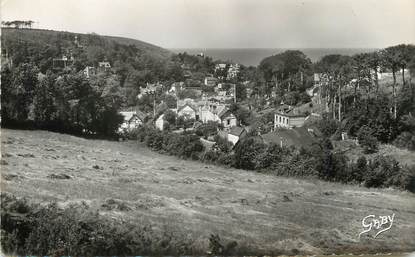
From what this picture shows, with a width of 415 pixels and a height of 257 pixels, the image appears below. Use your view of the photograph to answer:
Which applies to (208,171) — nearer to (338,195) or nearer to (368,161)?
(338,195)

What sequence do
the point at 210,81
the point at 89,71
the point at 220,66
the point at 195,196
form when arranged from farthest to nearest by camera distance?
the point at 210,81 < the point at 220,66 < the point at 89,71 < the point at 195,196

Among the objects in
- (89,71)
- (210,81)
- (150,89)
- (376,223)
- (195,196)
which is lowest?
(376,223)

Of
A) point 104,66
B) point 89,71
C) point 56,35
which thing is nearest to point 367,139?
point 104,66

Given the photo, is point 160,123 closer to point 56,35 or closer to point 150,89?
point 150,89

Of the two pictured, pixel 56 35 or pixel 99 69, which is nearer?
pixel 56 35

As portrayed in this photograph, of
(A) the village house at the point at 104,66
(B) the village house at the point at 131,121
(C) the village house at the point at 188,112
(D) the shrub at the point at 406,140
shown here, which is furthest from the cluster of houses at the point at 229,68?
(D) the shrub at the point at 406,140

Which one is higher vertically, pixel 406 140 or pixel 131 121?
pixel 131 121

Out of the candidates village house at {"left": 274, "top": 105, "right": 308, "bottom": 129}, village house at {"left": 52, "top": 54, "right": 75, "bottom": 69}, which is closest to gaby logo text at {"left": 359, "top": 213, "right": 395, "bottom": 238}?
village house at {"left": 274, "top": 105, "right": 308, "bottom": 129}

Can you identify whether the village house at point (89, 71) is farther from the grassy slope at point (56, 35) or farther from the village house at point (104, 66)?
the grassy slope at point (56, 35)

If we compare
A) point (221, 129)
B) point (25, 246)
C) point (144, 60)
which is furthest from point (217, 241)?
point (144, 60)
